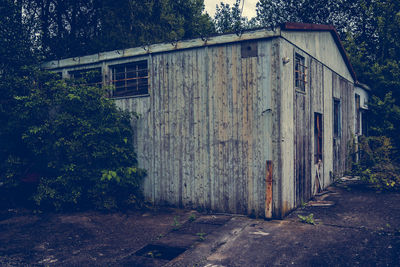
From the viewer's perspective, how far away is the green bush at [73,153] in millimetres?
8242

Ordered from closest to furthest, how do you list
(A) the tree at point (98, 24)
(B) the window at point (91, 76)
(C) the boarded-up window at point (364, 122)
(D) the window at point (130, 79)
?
(D) the window at point (130, 79) → (B) the window at point (91, 76) → (C) the boarded-up window at point (364, 122) → (A) the tree at point (98, 24)

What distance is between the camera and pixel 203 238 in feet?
19.7

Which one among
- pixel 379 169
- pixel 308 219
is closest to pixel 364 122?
pixel 379 169

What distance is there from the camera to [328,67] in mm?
10891

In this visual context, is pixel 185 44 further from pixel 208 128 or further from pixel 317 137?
pixel 317 137

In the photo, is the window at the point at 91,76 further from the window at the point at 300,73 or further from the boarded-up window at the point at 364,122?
the boarded-up window at the point at 364,122

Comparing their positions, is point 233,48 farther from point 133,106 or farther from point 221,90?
point 133,106

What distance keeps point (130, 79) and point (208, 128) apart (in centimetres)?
277

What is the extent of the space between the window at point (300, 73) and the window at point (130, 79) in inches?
150

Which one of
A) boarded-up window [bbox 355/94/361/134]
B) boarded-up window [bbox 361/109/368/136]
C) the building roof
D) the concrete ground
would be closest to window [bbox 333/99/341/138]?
the building roof

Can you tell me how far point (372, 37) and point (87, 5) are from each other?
18.7 m

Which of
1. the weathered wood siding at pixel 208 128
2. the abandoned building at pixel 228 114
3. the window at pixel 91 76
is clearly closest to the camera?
the abandoned building at pixel 228 114

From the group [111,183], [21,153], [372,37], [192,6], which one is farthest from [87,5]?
[372,37]

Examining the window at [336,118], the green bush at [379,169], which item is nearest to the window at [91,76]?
the window at [336,118]
